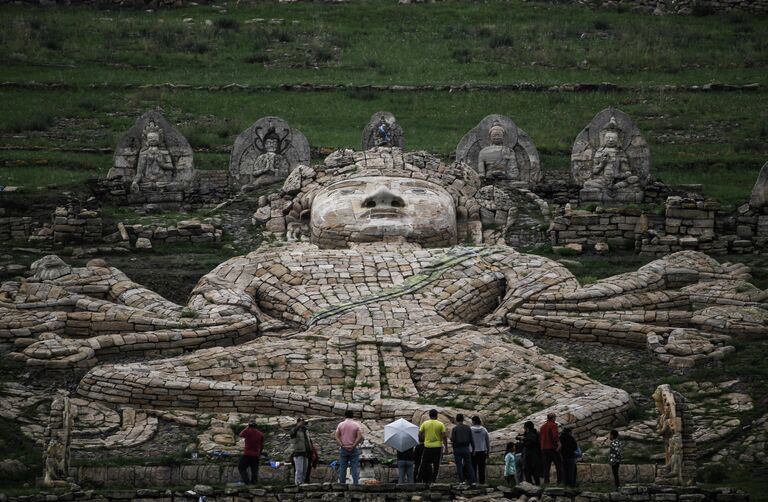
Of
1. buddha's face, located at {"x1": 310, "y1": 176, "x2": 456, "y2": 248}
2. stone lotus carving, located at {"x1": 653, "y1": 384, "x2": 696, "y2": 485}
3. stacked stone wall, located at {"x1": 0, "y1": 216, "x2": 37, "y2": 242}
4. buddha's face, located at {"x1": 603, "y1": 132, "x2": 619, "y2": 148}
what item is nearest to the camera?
stone lotus carving, located at {"x1": 653, "y1": 384, "x2": 696, "y2": 485}

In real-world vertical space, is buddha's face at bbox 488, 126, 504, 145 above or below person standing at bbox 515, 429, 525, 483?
above

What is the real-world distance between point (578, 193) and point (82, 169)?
1362 centimetres

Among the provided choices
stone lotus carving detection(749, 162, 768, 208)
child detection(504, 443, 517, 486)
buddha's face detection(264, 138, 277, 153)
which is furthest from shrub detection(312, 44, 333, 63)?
child detection(504, 443, 517, 486)

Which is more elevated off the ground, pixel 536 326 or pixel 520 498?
pixel 536 326

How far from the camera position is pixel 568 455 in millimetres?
41844

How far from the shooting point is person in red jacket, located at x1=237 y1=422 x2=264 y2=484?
1647 inches

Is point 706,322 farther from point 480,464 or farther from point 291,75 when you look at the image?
point 291,75

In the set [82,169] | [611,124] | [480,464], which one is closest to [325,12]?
[82,169]

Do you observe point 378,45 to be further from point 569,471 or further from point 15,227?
point 569,471

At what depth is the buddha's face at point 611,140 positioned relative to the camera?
2372 inches

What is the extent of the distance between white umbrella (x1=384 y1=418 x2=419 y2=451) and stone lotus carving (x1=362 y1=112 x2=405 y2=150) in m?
19.9

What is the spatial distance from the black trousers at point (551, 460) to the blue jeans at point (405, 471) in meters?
2.17

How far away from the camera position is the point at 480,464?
42.0 meters

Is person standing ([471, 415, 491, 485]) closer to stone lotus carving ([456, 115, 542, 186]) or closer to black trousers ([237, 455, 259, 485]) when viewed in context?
black trousers ([237, 455, 259, 485])
